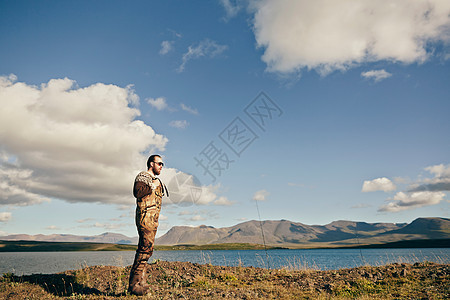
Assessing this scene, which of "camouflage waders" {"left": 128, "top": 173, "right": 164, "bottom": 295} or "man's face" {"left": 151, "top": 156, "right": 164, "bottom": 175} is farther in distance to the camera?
"man's face" {"left": 151, "top": 156, "right": 164, "bottom": 175}

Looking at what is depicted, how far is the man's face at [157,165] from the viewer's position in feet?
31.3

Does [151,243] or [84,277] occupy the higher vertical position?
[151,243]

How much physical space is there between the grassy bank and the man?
0.46 m

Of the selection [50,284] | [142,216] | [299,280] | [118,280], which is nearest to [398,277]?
[299,280]

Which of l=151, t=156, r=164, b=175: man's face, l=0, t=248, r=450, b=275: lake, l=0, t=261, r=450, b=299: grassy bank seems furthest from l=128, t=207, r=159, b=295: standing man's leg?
l=0, t=248, r=450, b=275: lake

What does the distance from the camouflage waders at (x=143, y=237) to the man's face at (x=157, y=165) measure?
0.64 metres

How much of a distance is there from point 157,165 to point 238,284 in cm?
541

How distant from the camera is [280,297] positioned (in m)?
8.20

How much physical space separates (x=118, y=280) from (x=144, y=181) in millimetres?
5081

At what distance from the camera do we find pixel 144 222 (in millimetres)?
8844

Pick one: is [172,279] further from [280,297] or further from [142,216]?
[280,297]

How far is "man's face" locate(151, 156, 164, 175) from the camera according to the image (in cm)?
955

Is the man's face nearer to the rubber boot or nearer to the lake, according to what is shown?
the rubber boot

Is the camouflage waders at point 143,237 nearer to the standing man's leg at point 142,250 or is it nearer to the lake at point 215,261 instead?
the standing man's leg at point 142,250
